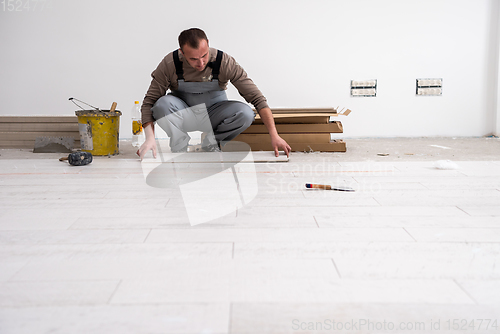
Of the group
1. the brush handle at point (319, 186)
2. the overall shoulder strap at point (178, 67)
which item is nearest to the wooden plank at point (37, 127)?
the overall shoulder strap at point (178, 67)

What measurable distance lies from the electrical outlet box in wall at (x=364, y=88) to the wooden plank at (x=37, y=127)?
120 inches

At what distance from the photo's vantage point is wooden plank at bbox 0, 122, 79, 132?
11.3ft

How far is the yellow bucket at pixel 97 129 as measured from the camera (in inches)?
115

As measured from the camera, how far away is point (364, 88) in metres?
4.46

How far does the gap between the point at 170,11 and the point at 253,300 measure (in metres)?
4.18

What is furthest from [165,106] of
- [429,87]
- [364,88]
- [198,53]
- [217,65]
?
[429,87]

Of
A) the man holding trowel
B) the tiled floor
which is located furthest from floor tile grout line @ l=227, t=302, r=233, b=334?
the man holding trowel

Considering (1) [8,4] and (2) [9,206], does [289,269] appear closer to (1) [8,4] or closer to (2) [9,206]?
(2) [9,206]

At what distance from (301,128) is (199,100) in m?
0.91

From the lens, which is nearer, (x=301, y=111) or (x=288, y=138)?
(x=288, y=138)

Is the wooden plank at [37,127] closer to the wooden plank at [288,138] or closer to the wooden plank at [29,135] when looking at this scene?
the wooden plank at [29,135]

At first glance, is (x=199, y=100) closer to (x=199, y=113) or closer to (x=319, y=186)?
(x=199, y=113)

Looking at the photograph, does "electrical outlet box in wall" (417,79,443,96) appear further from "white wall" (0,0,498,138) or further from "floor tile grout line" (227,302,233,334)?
"floor tile grout line" (227,302,233,334)

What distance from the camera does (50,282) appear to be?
2.88 ft
